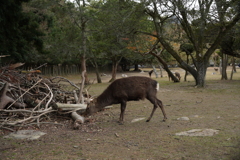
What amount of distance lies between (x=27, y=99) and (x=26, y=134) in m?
2.33

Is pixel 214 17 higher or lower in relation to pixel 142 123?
higher

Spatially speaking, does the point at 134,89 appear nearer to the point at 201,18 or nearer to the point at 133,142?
the point at 133,142

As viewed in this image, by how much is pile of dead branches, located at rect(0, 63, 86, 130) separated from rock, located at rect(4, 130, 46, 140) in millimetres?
268

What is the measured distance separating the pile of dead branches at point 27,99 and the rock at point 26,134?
0.27m

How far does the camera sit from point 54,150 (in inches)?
199

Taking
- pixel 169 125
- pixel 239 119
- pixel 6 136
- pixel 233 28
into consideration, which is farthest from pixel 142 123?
pixel 233 28

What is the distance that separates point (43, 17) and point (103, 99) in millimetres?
11152

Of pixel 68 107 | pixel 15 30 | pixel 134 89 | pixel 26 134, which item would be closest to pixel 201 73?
pixel 134 89

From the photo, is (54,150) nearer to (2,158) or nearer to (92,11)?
(2,158)

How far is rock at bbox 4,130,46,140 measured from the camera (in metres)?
6.03

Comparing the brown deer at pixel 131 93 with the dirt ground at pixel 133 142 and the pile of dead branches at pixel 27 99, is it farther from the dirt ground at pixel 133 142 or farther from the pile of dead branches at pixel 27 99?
the pile of dead branches at pixel 27 99

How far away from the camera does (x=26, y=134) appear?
6.23 metres

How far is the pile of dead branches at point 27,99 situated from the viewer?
283 inches

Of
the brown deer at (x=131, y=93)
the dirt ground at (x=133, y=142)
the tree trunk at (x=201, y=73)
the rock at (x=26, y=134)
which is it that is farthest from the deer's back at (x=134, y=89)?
the tree trunk at (x=201, y=73)
